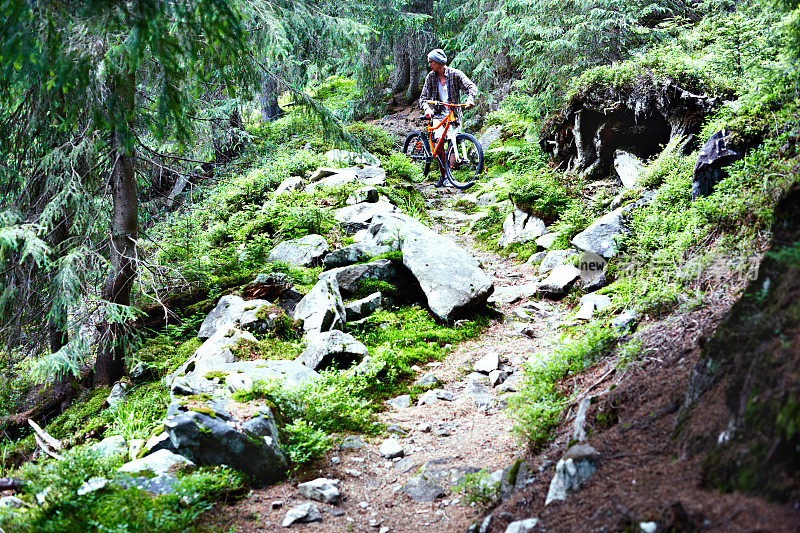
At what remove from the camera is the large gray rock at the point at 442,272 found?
7164 millimetres

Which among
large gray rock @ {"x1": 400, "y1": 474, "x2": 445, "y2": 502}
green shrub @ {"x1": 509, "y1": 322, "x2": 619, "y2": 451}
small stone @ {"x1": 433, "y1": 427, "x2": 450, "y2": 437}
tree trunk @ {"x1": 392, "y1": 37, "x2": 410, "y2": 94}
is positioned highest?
tree trunk @ {"x1": 392, "y1": 37, "x2": 410, "y2": 94}

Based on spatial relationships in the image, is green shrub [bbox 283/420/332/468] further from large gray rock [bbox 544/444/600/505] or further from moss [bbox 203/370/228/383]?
large gray rock [bbox 544/444/600/505]

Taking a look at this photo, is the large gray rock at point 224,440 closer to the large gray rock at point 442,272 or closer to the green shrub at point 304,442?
the green shrub at point 304,442

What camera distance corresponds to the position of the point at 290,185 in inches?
438

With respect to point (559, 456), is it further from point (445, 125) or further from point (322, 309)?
point (445, 125)

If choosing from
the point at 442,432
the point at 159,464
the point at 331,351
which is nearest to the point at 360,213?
the point at 331,351

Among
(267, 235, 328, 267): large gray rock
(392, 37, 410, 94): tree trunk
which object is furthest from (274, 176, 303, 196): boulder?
(392, 37, 410, 94): tree trunk

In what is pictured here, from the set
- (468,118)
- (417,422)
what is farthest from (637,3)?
(417,422)

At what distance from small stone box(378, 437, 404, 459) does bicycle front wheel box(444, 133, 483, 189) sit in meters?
7.78

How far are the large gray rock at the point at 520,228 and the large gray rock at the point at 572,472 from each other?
6.63m

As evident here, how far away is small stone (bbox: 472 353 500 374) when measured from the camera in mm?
5867

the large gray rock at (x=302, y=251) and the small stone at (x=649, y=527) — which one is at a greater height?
the small stone at (x=649, y=527)

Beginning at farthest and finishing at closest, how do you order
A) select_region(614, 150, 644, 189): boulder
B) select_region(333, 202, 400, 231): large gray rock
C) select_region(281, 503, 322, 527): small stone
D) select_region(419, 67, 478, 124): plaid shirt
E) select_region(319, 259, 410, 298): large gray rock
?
1. select_region(419, 67, 478, 124): plaid shirt
2. select_region(333, 202, 400, 231): large gray rock
3. select_region(614, 150, 644, 189): boulder
4. select_region(319, 259, 410, 298): large gray rock
5. select_region(281, 503, 322, 527): small stone

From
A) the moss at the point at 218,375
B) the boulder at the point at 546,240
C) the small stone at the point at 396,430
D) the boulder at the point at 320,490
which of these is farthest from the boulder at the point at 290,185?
the boulder at the point at 320,490
